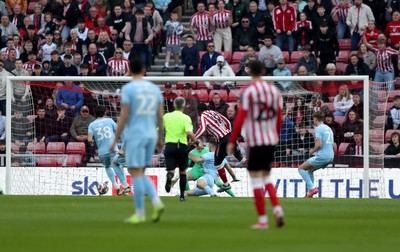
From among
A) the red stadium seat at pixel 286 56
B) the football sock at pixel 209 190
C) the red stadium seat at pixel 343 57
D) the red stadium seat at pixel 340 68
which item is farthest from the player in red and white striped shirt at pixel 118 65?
the football sock at pixel 209 190

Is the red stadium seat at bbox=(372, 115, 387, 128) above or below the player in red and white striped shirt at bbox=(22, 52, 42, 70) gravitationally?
below

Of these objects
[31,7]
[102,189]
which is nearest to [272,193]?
[102,189]

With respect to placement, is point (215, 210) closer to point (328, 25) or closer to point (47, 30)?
point (328, 25)

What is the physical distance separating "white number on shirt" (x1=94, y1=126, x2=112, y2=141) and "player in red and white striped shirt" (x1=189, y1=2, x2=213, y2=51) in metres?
8.25

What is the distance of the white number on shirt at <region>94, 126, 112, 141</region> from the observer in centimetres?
2448

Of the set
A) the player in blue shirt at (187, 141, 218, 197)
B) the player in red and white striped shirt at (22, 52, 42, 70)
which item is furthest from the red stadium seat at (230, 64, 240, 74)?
the player in blue shirt at (187, 141, 218, 197)

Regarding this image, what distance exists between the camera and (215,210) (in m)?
18.2

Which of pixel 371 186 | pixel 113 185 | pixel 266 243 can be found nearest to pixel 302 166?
pixel 371 186

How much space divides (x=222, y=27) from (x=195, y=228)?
1824 cm

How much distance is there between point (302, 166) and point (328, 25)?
7143mm

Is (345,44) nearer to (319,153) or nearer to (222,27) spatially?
(222,27)

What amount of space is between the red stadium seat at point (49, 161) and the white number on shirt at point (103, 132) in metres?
2.74

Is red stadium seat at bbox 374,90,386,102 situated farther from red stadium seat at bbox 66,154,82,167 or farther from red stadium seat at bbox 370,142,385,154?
red stadium seat at bbox 66,154,82,167

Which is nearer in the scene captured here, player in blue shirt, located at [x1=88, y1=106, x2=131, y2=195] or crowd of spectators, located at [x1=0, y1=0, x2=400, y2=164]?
player in blue shirt, located at [x1=88, y1=106, x2=131, y2=195]
